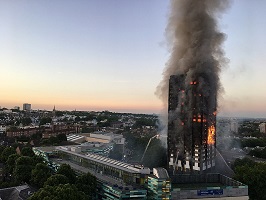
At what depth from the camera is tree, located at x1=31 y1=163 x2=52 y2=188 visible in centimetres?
3528

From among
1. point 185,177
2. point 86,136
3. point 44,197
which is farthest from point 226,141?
Result: point 44,197

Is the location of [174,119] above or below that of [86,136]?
above

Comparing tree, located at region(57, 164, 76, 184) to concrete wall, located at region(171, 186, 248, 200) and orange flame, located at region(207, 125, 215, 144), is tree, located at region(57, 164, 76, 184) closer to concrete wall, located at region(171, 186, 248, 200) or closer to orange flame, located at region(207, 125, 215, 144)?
concrete wall, located at region(171, 186, 248, 200)

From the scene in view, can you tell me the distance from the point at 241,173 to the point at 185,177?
6.72 m

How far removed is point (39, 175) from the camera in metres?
35.6

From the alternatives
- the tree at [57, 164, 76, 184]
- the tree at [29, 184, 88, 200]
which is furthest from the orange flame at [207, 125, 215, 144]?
the tree at [29, 184, 88, 200]

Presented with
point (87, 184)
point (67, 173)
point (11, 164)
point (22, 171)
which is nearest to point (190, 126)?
point (67, 173)

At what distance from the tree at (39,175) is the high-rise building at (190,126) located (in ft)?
60.0

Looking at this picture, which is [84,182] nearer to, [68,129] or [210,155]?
[210,155]

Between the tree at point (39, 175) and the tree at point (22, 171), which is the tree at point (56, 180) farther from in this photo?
the tree at point (22, 171)

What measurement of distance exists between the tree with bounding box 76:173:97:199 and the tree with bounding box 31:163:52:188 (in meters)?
5.62

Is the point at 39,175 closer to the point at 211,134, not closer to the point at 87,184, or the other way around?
the point at 87,184

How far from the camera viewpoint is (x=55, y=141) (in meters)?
70.2

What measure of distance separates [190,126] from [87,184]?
2036 cm
